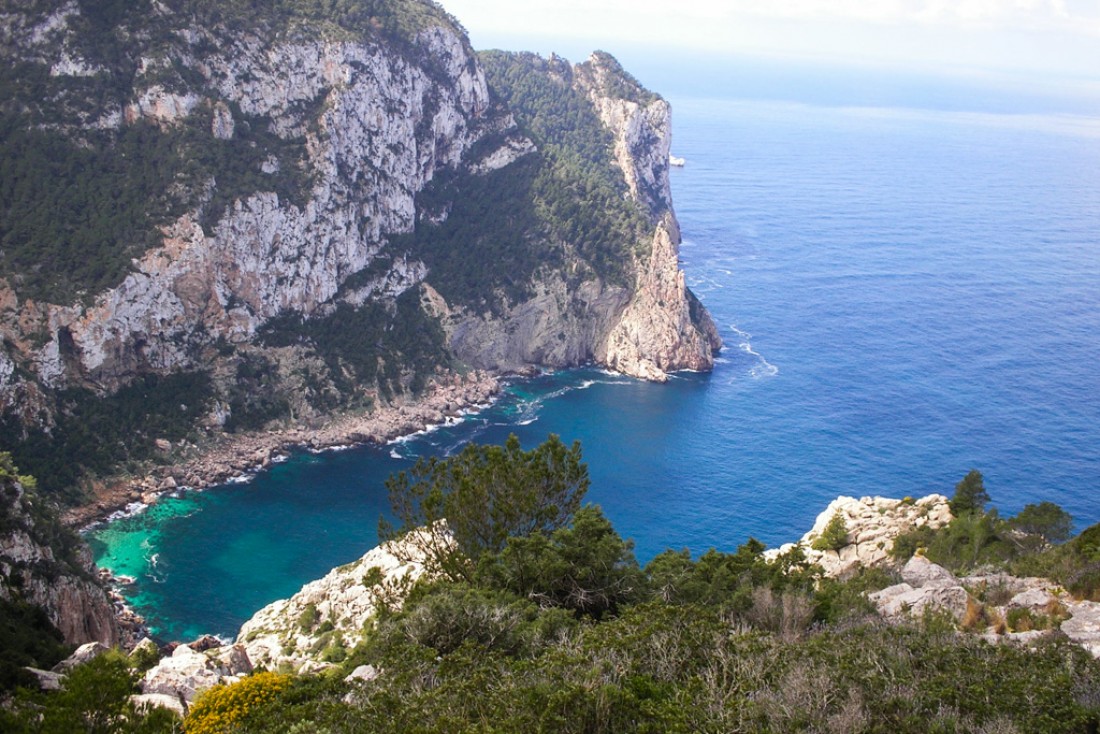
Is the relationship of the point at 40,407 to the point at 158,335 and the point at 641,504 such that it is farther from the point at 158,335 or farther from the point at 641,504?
the point at 641,504

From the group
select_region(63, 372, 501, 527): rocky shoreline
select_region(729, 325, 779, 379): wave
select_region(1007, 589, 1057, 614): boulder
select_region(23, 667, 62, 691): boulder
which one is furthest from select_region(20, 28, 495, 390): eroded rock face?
select_region(1007, 589, 1057, 614): boulder

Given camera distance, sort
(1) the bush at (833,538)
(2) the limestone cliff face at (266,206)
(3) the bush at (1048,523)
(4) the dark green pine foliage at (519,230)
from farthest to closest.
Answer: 1. (4) the dark green pine foliage at (519,230)
2. (2) the limestone cliff face at (266,206)
3. (1) the bush at (833,538)
4. (3) the bush at (1048,523)

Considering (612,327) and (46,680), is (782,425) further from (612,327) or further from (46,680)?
(46,680)

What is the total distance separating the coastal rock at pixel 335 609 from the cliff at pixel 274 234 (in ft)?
129

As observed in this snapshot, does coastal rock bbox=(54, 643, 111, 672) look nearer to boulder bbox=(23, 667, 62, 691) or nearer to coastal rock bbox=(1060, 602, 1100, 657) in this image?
boulder bbox=(23, 667, 62, 691)

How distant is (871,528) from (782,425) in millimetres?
46615

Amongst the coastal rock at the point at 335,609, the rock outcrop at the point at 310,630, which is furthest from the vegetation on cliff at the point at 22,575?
the coastal rock at the point at 335,609

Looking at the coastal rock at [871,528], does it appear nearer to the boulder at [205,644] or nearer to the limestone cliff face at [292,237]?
Answer: the boulder at [205,644]

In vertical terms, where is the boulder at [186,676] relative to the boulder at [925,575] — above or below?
below

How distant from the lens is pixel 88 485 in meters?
76.9

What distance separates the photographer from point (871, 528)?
48719mm

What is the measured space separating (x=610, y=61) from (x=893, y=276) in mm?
66313

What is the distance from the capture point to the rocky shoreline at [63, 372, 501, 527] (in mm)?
78000

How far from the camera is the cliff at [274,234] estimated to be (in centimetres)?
8119
